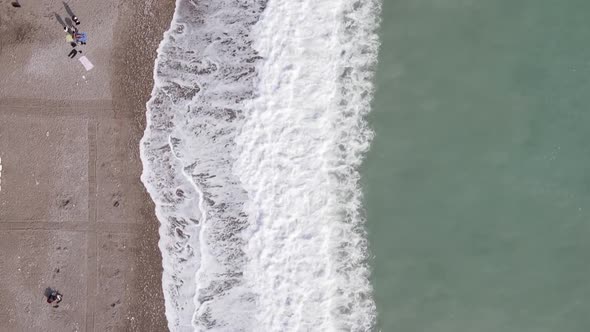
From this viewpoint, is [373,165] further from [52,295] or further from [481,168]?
[52,295]

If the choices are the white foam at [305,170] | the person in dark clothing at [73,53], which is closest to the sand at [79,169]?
the person in dark clothing at [73,53]

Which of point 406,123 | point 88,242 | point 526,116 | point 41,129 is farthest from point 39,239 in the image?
point 526,116

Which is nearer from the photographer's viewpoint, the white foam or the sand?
the white foam

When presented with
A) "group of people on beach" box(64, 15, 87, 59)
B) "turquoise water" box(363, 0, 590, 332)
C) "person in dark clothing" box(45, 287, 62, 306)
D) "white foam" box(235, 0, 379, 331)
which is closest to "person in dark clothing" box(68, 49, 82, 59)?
"group of people on beach" box(64, 15, 87, 59)

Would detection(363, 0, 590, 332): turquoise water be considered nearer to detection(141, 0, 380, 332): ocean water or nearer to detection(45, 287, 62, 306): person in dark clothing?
detection(141, 0, 380, 332): ocean water

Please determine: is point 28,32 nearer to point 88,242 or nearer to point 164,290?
point 88,242
